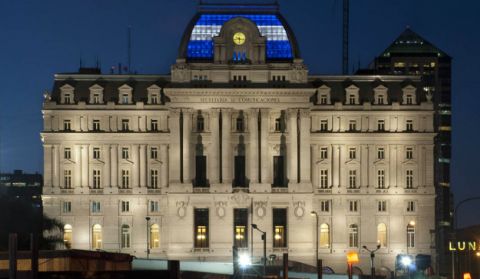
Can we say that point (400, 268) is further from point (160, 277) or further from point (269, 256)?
point (160, 277)

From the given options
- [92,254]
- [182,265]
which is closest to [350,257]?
[92,254]

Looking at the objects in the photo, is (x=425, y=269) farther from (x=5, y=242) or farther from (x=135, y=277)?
(x=135, y=277)

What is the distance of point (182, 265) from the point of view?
170750 millimetres

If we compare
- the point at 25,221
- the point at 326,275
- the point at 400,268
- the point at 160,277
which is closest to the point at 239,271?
the point at 160,277

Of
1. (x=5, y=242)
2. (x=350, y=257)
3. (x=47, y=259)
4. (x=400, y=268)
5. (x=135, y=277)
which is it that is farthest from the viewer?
(x=400, y=268)

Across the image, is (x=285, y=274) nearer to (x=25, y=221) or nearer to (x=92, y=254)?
(x=92, y=254)

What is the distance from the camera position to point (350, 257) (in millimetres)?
136500

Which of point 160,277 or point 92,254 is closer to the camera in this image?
point 160,277

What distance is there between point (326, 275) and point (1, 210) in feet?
157

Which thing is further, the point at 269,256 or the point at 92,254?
the point at 269,256

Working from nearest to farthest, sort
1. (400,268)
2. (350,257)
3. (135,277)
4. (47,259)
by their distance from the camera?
(135,277), (47,259), (350,257), (400,268)

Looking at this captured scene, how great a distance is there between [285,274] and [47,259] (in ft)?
65.1

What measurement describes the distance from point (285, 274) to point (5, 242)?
52.6 m

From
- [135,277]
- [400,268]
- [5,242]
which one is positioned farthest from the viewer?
[400,268]
